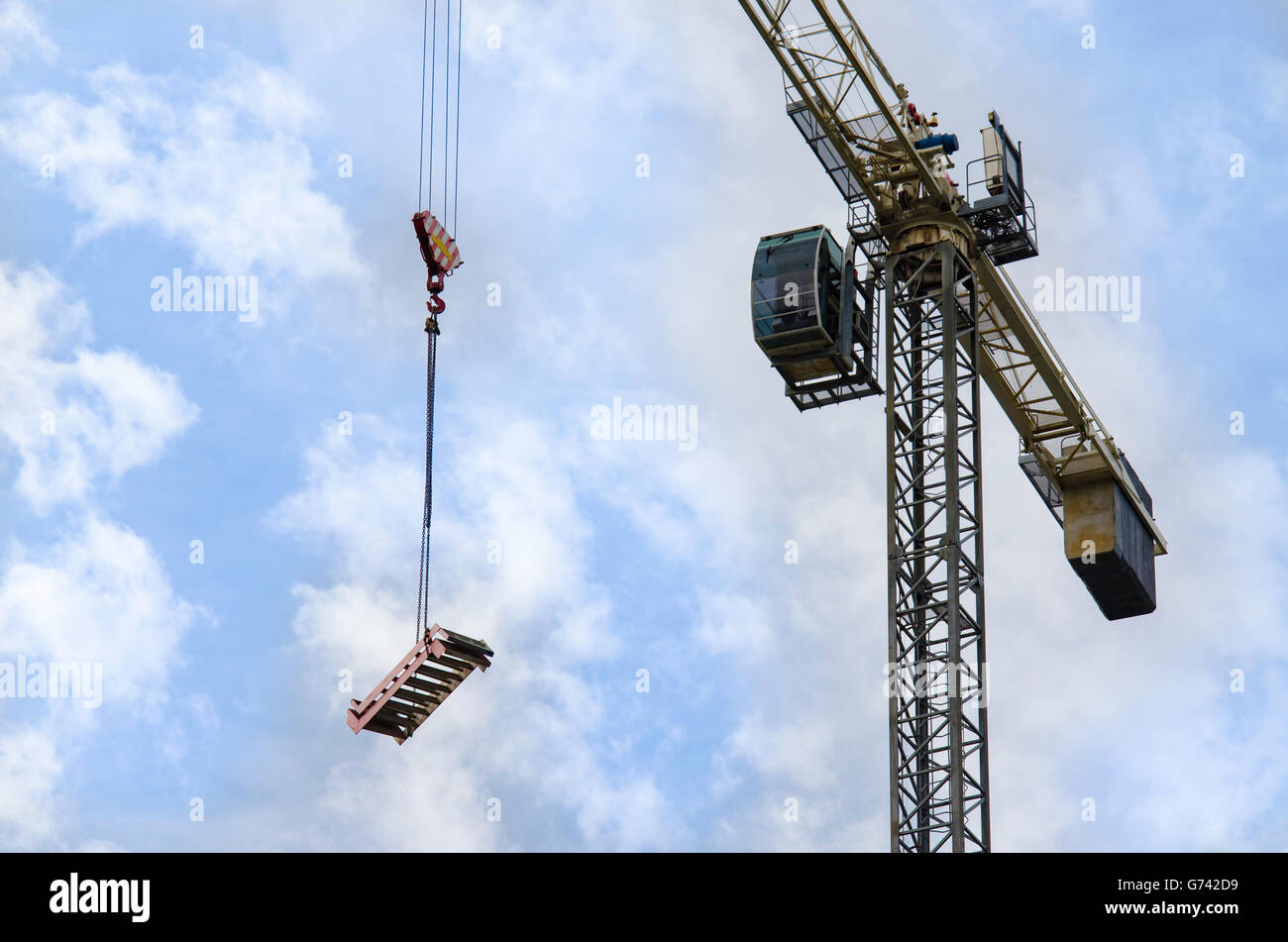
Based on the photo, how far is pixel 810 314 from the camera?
54344 mm

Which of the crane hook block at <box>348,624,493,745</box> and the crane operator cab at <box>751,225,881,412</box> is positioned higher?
the crane operator cab at <box>751,225,881,412</box>

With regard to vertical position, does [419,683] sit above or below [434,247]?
below

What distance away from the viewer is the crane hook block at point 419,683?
44.3 meters

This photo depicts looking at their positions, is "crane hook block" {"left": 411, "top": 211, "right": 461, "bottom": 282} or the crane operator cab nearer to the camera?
"crane hook block" {"left": 411, "top": 211, "right": 461, "bottom": 282}

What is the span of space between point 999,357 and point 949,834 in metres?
14.7

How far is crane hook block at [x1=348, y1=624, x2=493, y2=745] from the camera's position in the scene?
44.3 metres

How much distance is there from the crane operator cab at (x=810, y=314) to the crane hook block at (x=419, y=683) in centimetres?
1366

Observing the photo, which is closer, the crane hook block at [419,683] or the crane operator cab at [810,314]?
the crane hook block at [419,683]

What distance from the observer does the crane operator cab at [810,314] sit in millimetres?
54531

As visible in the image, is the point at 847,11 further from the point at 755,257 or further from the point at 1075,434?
the point at 1075,434

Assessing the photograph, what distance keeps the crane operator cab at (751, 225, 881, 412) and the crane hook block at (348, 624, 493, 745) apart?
13.7m

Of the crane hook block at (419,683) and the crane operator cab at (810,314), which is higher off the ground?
the crane operator cab at (810,314)

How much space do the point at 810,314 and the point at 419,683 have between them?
15138 millimetres
